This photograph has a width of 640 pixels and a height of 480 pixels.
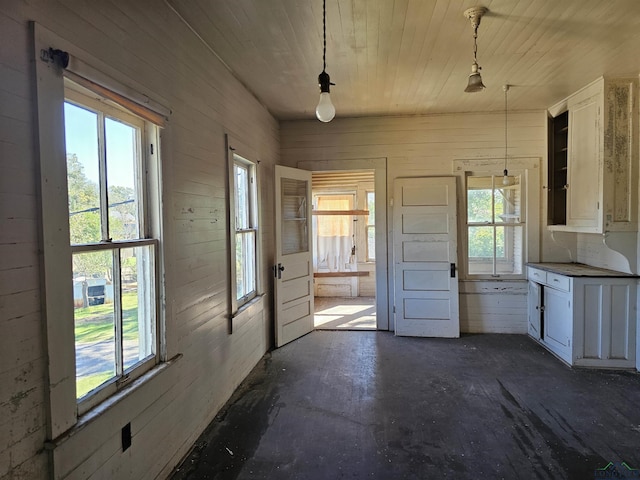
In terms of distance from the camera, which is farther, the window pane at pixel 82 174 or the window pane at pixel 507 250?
the window pane at pixel 507 250

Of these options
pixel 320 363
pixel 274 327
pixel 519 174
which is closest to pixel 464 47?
pixel 519 174

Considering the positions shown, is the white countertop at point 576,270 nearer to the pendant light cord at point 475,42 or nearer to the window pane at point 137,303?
the pendant light cord at point 475,42

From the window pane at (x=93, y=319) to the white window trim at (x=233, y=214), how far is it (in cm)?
135

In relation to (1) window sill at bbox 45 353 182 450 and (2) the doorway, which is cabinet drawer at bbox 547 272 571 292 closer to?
(2) the doorway

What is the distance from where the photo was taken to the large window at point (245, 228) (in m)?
3.51

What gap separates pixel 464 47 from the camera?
2.85m

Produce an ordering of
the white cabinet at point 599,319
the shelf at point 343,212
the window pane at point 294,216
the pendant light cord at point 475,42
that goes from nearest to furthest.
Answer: the pendant light cord at point 475,42 < the white cabinet at point 599,319 < the window pane at point 294,216 < the shelf at point 343,212

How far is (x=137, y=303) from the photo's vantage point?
1929 mm

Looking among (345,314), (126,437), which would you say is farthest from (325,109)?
(345,314)

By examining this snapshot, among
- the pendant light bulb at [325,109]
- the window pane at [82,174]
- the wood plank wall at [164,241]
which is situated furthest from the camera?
the pendant light bulb at [325,109]

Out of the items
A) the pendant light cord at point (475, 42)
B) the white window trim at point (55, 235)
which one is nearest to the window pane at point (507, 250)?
the pendant light cord at point (475, 42)

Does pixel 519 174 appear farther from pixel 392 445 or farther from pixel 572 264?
pixel 392 445

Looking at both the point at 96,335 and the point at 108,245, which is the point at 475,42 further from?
the point at 96,335

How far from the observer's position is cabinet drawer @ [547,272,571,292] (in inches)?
143
